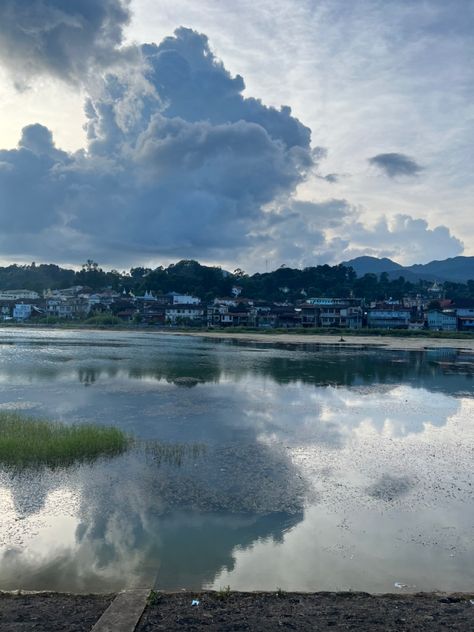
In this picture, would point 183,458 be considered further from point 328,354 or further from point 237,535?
point 328,354

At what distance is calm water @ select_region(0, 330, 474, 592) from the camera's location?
886 centimetres

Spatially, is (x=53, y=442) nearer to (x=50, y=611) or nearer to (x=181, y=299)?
(x=50, y=611)

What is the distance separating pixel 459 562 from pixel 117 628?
616 centimetres

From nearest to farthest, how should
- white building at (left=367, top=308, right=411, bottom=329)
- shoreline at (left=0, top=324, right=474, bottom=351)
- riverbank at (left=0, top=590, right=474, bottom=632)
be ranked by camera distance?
riverbank at (left=0, top=590, right=474, bottom=632) → shoreline at (left=0, top=324, right=474, bottom=351) → white building at (left=367, top=308, right=411, bottom=329)

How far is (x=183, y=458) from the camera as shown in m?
15.3

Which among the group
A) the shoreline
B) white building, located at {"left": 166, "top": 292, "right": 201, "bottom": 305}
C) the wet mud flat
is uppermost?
white building, located at {"left": 166, "top": 292, "right": 201, "bottom": 305}

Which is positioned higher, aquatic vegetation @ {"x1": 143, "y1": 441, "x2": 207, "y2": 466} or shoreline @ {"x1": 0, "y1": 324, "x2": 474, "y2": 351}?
aquatic vegetation @ {"x1": 143, "y1": 441, "x2": 207, "y2": 466}

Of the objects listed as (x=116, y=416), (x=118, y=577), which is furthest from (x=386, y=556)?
(x=116, y=416)

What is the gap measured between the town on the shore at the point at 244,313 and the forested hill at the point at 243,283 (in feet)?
46.9

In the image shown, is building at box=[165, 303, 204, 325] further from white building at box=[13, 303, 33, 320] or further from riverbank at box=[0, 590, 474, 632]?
riverbank at box=[0, 590, 474, 632]

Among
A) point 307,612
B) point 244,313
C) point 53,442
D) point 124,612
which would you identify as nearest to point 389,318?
point 244,313

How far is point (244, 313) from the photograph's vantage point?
342ft

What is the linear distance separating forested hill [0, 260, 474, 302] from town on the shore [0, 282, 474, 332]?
1429 cm

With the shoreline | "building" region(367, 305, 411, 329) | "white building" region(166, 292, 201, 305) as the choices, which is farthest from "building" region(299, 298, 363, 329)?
"white building" region(166, 292, 201, 305)
